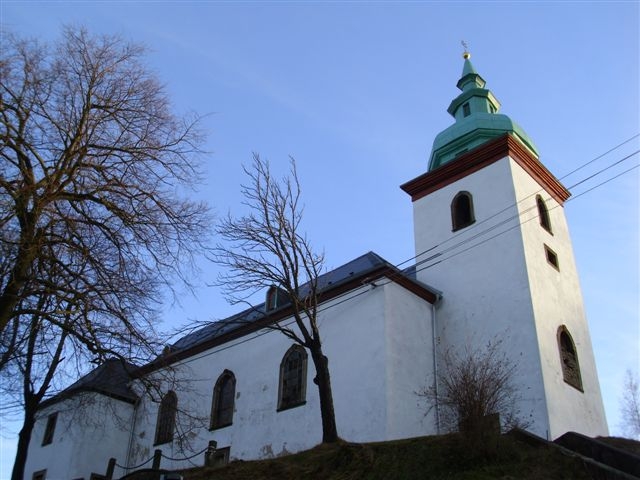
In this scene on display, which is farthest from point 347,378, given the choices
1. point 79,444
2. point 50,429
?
point 50,429

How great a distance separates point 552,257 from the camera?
2152cm

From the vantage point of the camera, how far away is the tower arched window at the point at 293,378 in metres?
20.3

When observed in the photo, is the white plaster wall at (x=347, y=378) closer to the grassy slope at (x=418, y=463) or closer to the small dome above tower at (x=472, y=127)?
the grassy slope at (x=418, y=463)

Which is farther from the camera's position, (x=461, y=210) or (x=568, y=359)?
(x=461, y=210)

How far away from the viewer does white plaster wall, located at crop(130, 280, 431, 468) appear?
17.8m

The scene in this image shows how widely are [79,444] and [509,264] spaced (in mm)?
17154

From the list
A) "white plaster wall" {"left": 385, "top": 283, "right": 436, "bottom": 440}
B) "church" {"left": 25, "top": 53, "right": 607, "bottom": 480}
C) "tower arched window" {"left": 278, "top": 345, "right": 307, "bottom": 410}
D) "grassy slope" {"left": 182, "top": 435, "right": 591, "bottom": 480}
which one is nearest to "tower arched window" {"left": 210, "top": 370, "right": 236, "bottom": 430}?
"church" {"left": 25, "top": 53, "right": 607, "bottom": 480}

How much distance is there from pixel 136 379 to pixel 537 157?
1687 cm

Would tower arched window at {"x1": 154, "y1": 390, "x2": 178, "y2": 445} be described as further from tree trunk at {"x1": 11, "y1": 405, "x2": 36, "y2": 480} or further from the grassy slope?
the grassy slope

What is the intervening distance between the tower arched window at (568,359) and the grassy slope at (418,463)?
24.5 feet

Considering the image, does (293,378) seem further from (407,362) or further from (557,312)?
(557,312)

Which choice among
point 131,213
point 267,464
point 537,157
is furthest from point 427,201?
point 131,213

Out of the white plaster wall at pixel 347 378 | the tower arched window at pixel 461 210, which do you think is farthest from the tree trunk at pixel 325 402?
the tower arched window at pixel 461 210

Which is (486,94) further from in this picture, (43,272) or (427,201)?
(43,272)
